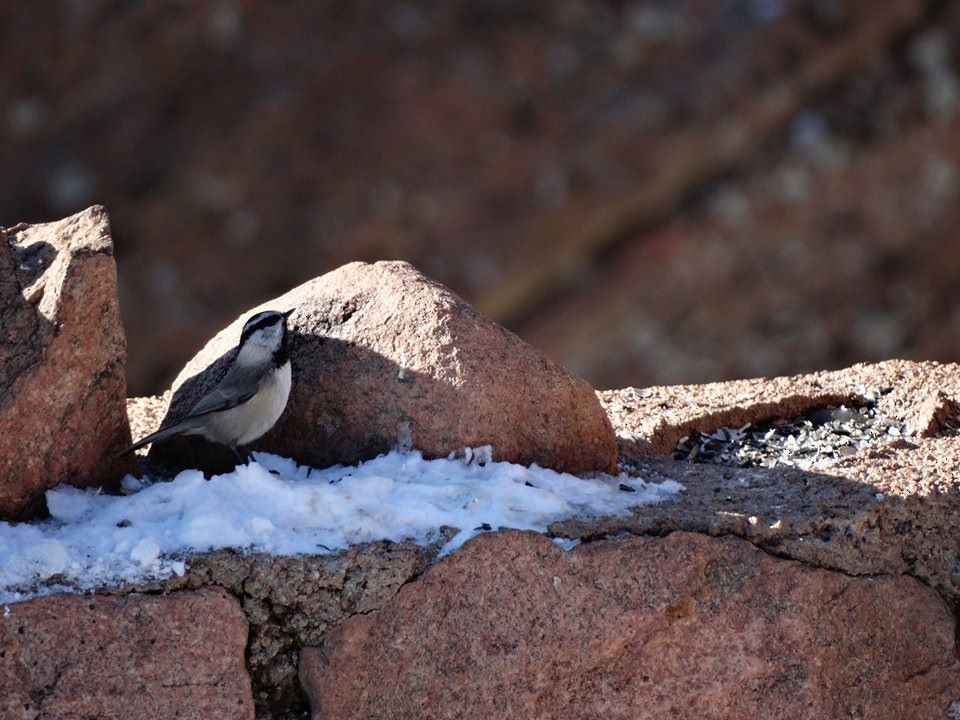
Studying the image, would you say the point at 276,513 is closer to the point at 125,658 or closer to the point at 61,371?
the point at 125,658

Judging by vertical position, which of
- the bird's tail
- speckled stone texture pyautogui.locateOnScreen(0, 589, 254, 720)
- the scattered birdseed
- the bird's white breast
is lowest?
speckled stone texture pyautogui.locateOnScreen(0, 589, 254, 720)

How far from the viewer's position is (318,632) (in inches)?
104

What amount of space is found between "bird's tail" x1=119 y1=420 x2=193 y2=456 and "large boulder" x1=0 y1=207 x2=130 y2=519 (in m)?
0.04

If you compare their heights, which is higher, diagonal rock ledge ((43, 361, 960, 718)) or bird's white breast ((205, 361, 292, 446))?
bird's white breast ((205, 361, 292, 446))

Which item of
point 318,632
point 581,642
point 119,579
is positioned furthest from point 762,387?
point 119,579

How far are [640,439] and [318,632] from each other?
1.26 m

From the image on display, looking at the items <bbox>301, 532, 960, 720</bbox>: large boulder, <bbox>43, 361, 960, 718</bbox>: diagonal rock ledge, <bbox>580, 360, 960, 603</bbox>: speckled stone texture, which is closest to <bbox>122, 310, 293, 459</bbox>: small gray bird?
<bbox>43, 361, 960, 718</bbox>: diagonal rock ledge

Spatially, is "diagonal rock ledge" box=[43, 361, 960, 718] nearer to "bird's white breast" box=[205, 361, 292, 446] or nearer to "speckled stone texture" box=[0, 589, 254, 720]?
"speckled stone texture" box=[0, 589, 254, 720]

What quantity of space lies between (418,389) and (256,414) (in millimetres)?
367

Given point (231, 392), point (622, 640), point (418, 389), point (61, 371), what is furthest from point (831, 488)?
Result: point (61, 371)

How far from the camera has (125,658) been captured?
2.54 meters

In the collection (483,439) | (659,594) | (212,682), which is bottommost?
(212,682)

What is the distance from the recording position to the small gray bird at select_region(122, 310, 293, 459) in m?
3.04

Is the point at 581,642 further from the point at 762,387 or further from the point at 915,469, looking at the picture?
the point at 762,387
